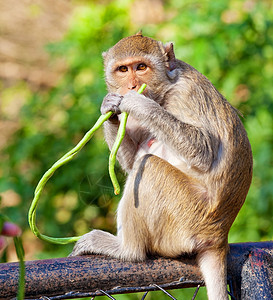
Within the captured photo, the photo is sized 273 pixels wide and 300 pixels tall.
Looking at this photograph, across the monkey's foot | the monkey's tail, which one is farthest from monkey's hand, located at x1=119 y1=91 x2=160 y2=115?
the monkey's tail

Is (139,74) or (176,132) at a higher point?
(139,74)

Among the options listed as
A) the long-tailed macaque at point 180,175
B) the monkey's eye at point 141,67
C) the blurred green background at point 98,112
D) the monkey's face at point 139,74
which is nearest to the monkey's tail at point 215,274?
the long-tailed macaque at point 180,175

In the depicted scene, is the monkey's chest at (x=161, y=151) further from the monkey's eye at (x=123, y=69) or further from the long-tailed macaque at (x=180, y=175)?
the monkey's eye at (x=123, y=69)

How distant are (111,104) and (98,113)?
8.36 feet

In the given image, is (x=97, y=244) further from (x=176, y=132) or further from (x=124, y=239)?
(x=176, y=132)

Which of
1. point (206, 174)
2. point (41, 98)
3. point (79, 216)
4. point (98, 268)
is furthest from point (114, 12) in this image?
point (98, 268)

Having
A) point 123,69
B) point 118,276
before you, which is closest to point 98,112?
point 123,69

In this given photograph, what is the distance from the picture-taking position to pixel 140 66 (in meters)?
3.20

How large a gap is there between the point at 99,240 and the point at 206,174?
75 cm

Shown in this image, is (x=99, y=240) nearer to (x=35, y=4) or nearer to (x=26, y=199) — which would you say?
(x=26, y=199)

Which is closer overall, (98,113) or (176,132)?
(176,132)

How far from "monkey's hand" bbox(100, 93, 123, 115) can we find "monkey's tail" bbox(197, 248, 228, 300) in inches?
37.7

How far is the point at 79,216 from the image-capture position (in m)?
5.95

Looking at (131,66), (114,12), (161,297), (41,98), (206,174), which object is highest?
(114,12)
